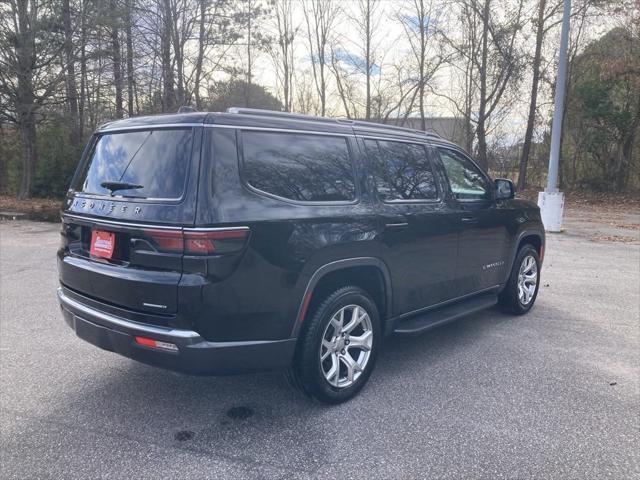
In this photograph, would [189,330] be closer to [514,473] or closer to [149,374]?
[149,374]

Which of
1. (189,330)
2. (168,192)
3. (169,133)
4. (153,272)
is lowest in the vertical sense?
(189,330)

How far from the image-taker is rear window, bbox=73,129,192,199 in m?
2.83

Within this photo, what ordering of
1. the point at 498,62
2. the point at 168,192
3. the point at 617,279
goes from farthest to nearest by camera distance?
the point at 498,62
the point at 617,279
the point at 168,192

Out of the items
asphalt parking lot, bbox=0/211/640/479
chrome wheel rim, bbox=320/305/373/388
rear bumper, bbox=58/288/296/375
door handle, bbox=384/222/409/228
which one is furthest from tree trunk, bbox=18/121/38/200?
chrome wheel rim, bbox=320/305/373/388

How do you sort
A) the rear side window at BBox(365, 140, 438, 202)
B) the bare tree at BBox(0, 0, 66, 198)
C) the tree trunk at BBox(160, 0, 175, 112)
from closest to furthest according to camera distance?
the rear side window at BBox(365, 140, 438, 202), the bare tree at BBox(0, 0, 66, 198), the tree trunk at BBox(160, 0, 175, 112)

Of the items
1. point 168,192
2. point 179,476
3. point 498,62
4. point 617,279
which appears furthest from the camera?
point 498,62

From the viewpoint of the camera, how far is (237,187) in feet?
9.32

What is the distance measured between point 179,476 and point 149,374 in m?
1.42

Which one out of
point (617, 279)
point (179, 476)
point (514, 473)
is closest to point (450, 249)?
point (514, 473)

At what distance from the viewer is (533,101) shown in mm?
21547

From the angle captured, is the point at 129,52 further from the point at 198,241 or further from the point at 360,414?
the point at 360,414

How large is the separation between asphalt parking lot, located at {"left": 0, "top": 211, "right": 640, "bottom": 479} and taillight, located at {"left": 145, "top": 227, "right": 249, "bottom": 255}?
121cm

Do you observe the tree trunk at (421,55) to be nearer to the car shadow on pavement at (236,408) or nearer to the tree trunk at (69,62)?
the tree trunk at (69,62)

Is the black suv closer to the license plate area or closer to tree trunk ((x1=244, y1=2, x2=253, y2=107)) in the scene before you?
the license plate area
